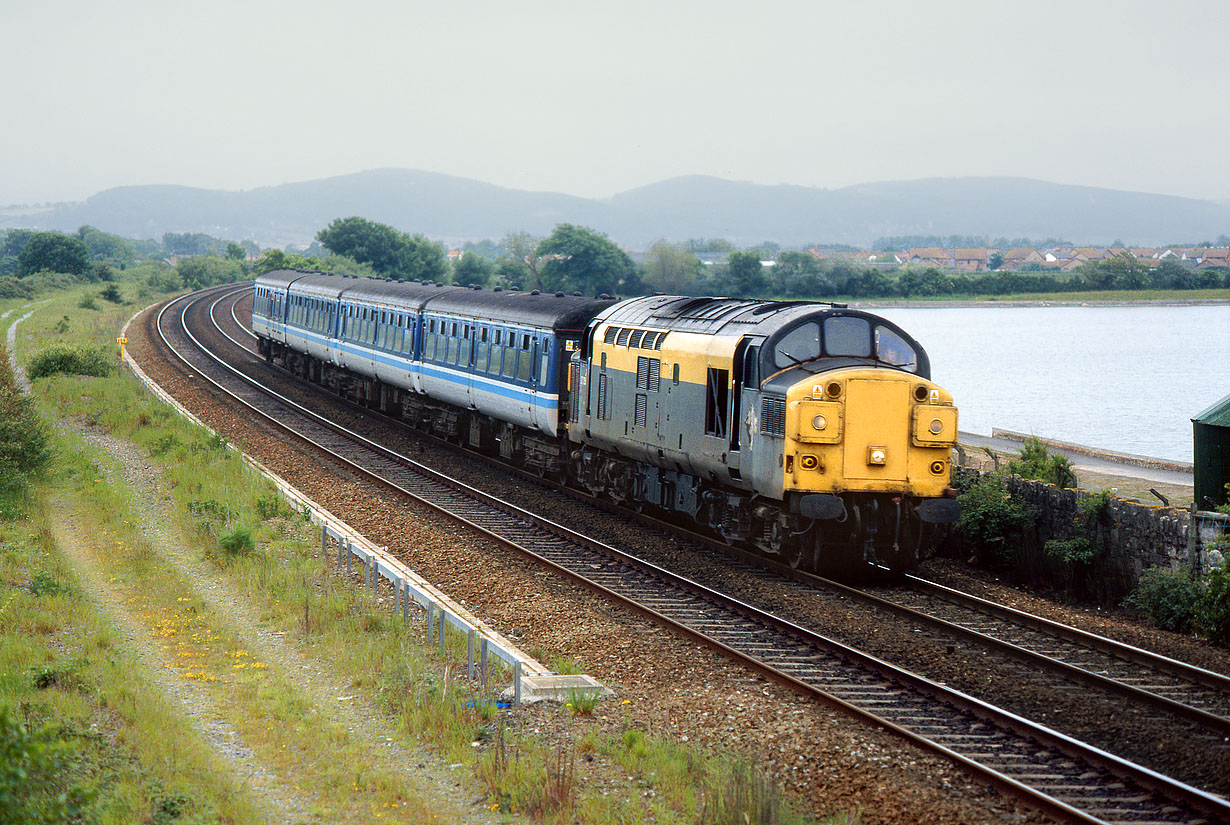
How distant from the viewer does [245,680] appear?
12281 millimetres

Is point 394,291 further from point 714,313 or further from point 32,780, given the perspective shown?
point 32,780

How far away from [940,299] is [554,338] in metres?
118

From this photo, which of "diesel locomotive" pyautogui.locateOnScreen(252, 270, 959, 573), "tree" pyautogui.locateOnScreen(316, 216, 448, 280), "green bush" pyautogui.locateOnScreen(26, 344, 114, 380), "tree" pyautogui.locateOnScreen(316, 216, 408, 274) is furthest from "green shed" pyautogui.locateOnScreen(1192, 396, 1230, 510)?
"tree" pyautogui.locateOnScreen(316, 216, 408, 274)

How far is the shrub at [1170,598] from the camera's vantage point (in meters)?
14.8

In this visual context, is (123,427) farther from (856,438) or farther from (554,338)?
(856,438)

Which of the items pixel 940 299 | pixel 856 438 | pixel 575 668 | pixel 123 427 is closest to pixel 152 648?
pixel 575 668

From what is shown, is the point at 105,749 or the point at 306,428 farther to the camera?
the point at 306,428

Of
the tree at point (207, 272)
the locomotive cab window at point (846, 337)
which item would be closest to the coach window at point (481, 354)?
the locomotive cab window at point (846, 337)

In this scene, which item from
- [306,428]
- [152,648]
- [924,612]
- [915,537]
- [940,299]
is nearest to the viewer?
[152,648]

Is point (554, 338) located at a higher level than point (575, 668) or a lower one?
higher

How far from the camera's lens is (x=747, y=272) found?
382ft

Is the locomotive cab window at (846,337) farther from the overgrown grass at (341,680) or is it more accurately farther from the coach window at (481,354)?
the coach window at (481,354)

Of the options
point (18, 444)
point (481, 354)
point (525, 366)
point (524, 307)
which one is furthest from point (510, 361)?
point (18, 444)

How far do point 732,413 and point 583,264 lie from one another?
113 m
